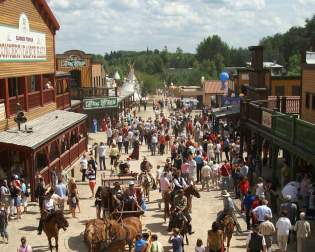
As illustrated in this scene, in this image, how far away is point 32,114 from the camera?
26109 millimetres

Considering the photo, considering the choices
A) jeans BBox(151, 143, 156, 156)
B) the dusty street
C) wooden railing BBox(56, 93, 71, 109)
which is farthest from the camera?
wooden railing BBox(56, 93, 71, 109)

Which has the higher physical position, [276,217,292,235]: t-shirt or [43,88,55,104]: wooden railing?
[43,88,55,104]: wooden railing

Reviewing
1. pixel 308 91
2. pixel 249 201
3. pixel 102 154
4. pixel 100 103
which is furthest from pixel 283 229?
pixel 100 103

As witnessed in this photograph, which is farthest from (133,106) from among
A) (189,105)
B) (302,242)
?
(302,242)

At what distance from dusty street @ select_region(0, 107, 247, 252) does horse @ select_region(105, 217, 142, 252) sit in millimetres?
1464

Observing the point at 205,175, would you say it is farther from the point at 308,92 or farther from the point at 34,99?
the point at 34,99

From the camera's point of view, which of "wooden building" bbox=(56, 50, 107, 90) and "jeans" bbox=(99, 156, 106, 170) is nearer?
"jeans" bbox=(99, 156, 106, 170)

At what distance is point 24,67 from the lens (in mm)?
25078

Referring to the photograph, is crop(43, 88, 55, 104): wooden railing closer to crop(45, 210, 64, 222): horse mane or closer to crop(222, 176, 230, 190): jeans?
crop(222, 176, 230, 190): jeans

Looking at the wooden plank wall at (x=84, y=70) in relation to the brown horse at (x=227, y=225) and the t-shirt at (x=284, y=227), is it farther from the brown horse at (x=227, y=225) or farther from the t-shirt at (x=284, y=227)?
the t-shirt at (x=284, y=227)

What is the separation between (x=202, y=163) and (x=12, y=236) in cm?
1023

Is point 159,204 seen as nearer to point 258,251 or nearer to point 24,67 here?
point 258,251

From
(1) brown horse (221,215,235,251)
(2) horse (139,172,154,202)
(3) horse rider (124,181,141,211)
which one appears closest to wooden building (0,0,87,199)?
(2) horse (139,172,154,202)

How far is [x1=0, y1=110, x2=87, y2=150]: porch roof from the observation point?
64.8 feet
